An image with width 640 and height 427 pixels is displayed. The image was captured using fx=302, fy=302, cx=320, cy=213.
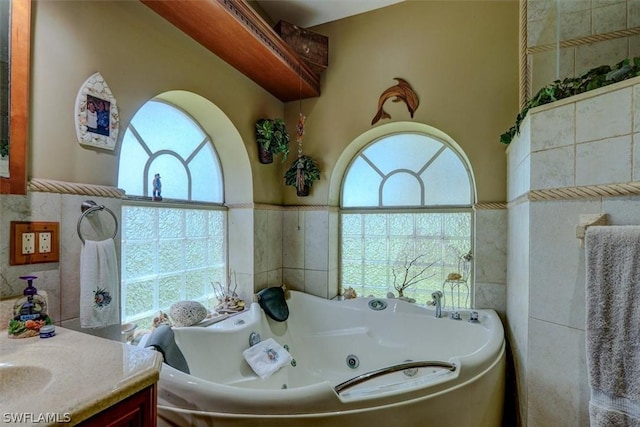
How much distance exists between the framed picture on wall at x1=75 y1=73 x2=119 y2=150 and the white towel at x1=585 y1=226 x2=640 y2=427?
212 centimetres

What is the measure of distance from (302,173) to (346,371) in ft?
5.42

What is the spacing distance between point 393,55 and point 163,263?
2.37 metres

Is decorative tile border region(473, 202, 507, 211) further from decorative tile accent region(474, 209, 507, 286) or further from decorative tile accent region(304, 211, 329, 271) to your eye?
decorative tile accent region(304, 211, 329, 271)

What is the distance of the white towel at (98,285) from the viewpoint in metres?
1.27

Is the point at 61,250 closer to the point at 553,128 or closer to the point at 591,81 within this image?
the point at 553,128

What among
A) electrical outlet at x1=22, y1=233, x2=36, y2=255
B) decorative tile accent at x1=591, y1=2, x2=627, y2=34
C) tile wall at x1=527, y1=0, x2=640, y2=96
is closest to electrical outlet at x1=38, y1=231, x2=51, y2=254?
electrical outlet at x1=22, y1=233, x2=36, y2=255

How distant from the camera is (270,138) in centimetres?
249

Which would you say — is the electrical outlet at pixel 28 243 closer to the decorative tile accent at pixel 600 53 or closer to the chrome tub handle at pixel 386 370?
the chrome tub handle at pixel 386 370

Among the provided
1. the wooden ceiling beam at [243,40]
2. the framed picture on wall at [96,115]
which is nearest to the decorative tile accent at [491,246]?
the wooden ceiling beam at [243,40]

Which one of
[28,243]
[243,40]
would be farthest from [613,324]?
[243,40]

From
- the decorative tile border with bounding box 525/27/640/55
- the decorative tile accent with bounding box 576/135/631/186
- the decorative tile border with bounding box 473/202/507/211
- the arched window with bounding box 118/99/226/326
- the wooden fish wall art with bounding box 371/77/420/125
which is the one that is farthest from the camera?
the wooden fish wall art with bounding box 371/77/420/125

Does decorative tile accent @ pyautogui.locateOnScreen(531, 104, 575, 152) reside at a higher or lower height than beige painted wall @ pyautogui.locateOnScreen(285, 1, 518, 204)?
lower

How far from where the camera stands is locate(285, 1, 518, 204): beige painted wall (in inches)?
86.6

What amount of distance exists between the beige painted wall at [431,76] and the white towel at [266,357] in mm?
1263
